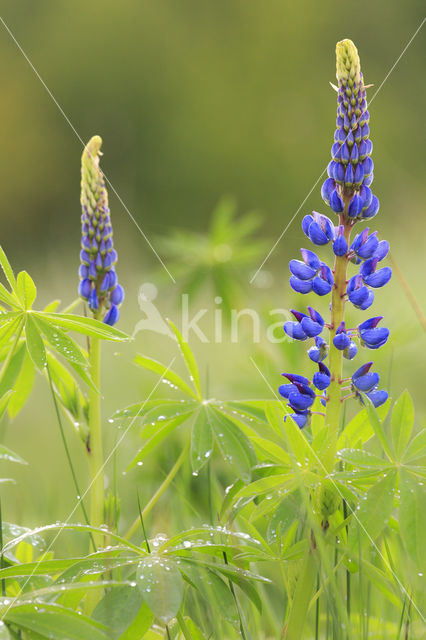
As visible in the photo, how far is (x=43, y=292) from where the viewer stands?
779 centimetres

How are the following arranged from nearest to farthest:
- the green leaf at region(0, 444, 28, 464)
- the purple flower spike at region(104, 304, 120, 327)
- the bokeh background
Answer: the green leaf at region(0, 444, 28, 464), the purple flower spike at region(104, 304, 120, 327), the bokeh background

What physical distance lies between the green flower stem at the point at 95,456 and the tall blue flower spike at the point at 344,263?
507 mm

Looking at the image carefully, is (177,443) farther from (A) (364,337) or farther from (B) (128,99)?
(B) (128,99)

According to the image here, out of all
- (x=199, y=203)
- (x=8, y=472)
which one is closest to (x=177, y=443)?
(x=8, y=472)

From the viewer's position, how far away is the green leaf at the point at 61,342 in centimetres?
147


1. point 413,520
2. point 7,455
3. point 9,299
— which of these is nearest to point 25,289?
point 9,299

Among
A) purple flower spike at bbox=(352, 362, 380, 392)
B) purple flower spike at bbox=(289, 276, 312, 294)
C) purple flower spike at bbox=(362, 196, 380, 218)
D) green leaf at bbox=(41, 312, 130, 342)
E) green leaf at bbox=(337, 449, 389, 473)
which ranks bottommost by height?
green leaf at bbox=(337, 449, 389, 473)

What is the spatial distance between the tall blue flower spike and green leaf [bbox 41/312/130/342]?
366mm

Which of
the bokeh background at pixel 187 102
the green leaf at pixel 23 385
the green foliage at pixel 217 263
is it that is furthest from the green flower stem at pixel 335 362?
the bokeh background at pixel 187 102

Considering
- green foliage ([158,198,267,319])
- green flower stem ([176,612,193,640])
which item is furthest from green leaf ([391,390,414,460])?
green foliage ([158,198,267,319])

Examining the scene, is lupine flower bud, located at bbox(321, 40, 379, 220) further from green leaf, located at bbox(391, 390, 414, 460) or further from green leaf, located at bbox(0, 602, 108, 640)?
green leaf, located at bbox(0, 602, 108, 640)

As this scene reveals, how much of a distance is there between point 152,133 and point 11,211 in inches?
120

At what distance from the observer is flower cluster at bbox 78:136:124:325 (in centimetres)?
174

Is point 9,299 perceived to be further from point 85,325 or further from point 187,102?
point 187,102
